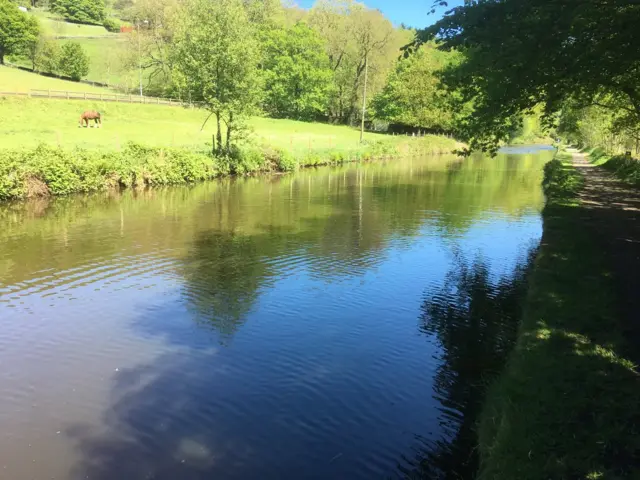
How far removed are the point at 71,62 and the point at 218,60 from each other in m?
61.9

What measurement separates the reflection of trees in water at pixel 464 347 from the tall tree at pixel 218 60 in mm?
21525

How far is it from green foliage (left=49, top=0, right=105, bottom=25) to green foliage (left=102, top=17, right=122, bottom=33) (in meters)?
5.30

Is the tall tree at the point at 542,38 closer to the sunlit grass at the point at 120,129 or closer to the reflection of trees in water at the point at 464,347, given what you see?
the reflection of trees in water at the point at 464,347

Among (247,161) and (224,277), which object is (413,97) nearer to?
(247,161)

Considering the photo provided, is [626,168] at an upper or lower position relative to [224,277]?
upper

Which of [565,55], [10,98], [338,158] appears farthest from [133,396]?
[10,98]

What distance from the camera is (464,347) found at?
882cm

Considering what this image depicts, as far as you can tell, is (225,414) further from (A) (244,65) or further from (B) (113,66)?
(B) (113,66)

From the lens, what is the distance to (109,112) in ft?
167

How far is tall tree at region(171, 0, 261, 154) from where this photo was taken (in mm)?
30422

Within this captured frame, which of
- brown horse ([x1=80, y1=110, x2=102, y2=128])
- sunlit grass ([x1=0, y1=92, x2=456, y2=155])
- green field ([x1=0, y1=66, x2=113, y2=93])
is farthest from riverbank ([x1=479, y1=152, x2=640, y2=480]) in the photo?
green field ([x1=0, y1=66, x2=113, y2=93])

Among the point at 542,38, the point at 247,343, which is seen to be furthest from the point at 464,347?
the point at 542,38

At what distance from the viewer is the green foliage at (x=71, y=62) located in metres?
80.1

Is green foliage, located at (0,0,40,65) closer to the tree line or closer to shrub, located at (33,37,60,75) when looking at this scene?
shrub, located at (33,37,60,75)
